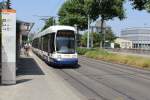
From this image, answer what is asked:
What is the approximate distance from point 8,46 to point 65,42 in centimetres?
1383

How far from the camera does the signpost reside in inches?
730

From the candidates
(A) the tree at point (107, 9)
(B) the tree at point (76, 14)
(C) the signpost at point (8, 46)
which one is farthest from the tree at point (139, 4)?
(B) the tree at point (76, 14)

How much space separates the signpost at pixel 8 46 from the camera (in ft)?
60.8

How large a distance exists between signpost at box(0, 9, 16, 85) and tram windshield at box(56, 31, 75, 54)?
13522 millimetres

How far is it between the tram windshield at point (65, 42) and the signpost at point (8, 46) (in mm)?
13522

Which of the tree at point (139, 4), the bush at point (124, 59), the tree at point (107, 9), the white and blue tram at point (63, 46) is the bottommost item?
the bush at point (124, 59)

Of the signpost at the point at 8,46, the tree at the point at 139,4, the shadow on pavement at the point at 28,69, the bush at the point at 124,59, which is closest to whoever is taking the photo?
the signpost at the point at 8,46

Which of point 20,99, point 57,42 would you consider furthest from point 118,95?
point 57,42

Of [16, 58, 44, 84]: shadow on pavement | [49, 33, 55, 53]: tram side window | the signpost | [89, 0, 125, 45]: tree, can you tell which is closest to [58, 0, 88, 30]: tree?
[89, 0, 125, 45]: tree

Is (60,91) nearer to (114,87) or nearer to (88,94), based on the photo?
(88,94)

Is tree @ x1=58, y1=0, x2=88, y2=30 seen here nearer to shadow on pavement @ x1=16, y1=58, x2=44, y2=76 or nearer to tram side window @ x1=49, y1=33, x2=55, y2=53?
A: shadow on pavement @ x1=16, y1=58, x2=44, y2=76

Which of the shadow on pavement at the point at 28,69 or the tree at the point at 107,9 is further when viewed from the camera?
the tree at the point at 107,9

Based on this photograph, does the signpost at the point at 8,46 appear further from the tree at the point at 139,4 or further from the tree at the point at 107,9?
the tree at the point at 107,9

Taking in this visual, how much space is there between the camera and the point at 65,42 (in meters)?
32.3
